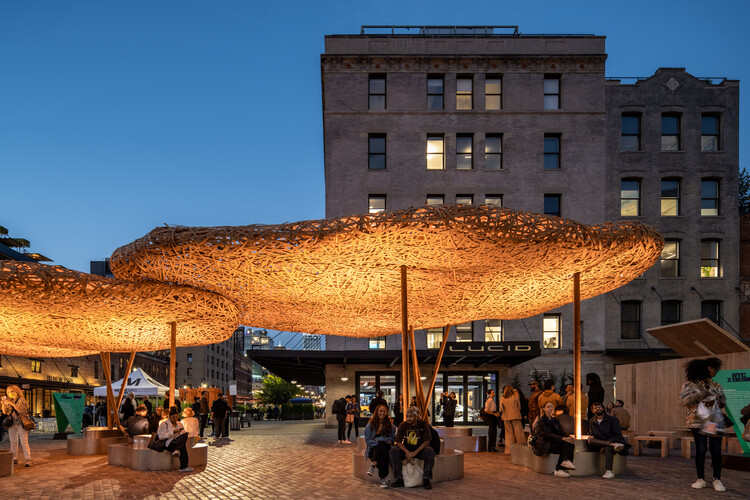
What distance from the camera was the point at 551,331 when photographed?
1203 inches

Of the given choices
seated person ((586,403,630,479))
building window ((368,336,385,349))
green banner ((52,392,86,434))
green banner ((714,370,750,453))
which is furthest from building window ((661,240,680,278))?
green banner ((52,392,86,434))

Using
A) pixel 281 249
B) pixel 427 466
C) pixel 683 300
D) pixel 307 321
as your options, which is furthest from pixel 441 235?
pixel 683 300

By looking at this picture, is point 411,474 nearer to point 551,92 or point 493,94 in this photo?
point 493,94

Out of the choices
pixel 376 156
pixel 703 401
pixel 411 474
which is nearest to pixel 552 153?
pixel 376 156

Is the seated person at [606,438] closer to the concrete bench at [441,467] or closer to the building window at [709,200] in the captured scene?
the concrete bench at [441,467]

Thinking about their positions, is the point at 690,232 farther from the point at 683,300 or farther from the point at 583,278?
the point at 583,278

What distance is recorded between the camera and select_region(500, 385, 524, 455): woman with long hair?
557 inches

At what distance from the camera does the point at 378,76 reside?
31.8 meters

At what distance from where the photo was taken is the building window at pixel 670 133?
3100 centimetres

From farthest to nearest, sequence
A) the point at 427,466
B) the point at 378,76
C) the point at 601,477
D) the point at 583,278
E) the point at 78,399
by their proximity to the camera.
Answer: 1. the point at 378,76
2. the point at 78,399
3. the point at 583,278
4. the point at 601,477
5. the point at 427,466

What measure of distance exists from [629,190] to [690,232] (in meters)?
3.24

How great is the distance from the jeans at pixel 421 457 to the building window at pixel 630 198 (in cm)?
2386

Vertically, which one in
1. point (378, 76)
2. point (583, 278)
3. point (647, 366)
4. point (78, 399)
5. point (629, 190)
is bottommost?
point (78, 399)

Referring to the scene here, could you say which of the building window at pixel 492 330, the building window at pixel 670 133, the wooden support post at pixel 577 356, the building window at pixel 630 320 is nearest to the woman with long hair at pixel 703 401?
the wooden support post at pixel 577 356
